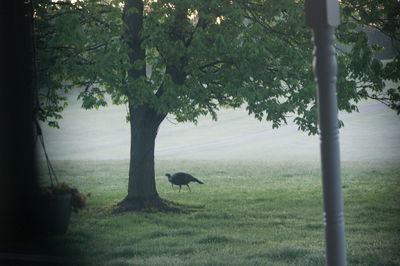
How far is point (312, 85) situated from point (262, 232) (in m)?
2.79

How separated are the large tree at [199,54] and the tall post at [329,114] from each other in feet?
13.1

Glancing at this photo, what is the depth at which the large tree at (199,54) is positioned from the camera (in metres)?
7.62

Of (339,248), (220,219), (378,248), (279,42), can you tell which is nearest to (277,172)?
(220,219)

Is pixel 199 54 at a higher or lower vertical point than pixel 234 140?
higher

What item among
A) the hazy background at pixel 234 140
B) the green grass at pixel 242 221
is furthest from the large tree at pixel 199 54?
the hazy background at pixel 234 140

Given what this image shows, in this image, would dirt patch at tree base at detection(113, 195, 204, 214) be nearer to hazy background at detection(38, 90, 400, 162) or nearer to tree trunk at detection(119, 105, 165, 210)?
tree trunk at detection(119, 105, 165, 210)

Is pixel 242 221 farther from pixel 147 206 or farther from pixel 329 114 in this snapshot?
pixel 329 114

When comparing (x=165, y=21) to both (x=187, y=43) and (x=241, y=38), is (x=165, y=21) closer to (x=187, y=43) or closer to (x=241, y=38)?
(x=187, y=43)

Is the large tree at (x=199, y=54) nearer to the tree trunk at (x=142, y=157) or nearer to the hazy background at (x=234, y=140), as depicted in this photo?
the tree trunk at (x=142, y=157)

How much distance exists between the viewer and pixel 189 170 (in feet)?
41.6

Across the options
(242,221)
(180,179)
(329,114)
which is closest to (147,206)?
(242,221)

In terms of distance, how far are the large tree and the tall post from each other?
3996 millimetres

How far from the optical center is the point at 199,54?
7785 millimetres

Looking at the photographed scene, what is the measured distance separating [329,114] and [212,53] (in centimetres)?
456
